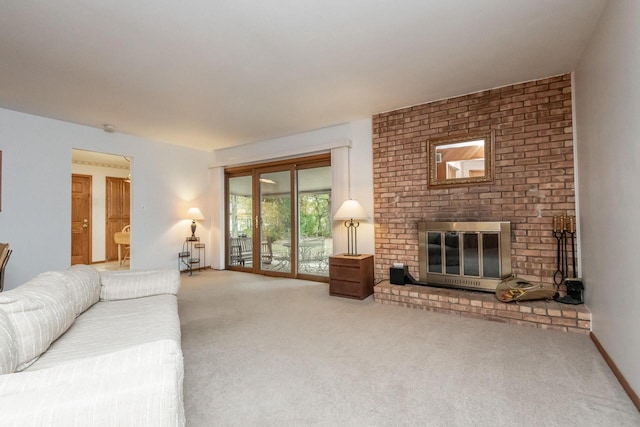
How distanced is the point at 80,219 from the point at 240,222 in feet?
12.4

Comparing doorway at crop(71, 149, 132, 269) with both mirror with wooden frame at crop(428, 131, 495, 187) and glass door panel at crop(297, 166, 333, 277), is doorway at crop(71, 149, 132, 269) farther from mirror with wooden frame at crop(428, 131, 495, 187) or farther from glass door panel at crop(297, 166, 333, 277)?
mirror with wooden frame at crop(428, 131, 495, 187)

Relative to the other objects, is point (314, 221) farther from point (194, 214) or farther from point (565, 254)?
point (565, 254)

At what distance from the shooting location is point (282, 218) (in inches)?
216

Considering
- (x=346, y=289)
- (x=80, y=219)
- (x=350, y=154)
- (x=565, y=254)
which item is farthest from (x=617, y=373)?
(x=80, y=219)

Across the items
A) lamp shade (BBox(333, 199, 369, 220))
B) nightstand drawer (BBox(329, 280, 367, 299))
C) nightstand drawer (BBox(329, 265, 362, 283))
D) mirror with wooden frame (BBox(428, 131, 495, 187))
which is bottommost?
nightstand drawer (BBox(329, 280, 367, 299))

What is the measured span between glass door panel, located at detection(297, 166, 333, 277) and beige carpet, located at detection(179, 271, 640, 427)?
1806 millimetres

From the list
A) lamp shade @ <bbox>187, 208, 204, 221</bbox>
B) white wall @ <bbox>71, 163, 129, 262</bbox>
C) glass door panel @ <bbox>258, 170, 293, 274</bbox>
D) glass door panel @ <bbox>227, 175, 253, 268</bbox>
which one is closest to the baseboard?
glass door panel @ <bbox>258, 170, 293, 274</bbox>

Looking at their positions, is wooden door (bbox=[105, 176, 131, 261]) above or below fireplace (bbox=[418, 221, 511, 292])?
above

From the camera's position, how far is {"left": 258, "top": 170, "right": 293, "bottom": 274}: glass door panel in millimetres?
5434

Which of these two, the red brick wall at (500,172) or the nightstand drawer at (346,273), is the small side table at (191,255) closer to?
the nightstand drawer at (346,273)

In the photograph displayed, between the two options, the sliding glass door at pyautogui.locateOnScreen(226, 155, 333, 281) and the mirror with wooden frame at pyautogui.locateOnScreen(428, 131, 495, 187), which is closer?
the mirror with wooden frame at pyautogui.locateOnScreen(428, 131, 495, 187)

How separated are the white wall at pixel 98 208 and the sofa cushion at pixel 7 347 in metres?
7.02

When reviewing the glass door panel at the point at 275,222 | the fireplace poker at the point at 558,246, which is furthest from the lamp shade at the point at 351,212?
the fireplace poker at the point at 558,246

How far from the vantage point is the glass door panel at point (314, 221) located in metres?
5.02
